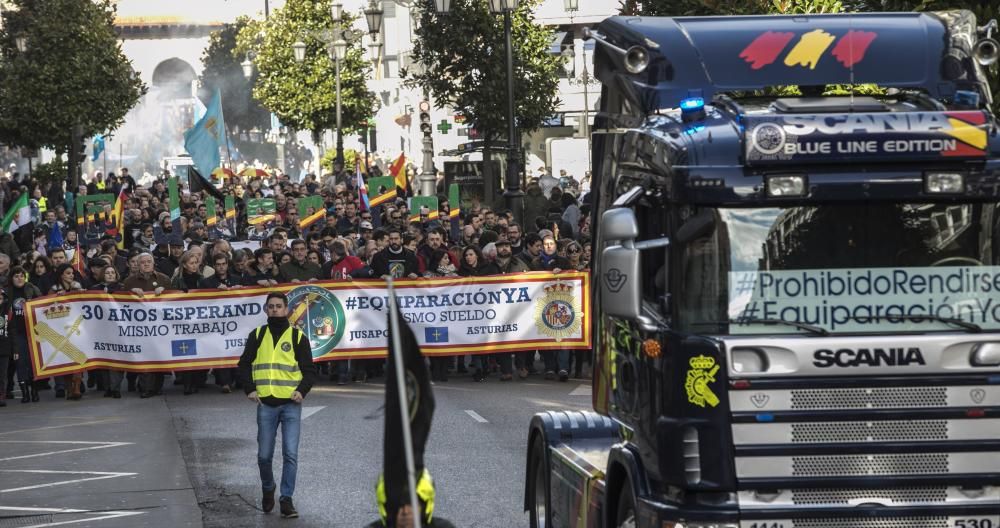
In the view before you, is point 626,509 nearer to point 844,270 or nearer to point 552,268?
point 844,270

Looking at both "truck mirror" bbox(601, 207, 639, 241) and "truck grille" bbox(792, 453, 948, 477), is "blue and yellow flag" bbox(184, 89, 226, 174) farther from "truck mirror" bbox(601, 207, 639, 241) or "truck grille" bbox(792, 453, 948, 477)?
"truck grille" bbox(792, 453, 948, 477)

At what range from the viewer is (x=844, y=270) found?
28.0 ft

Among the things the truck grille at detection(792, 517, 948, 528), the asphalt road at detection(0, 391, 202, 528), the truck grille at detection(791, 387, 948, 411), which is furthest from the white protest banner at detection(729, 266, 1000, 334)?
the asphalt road at detection(0, 391, 202, 528)

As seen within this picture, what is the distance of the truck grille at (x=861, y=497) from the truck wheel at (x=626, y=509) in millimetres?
972

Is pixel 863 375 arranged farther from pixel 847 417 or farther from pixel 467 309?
pixel 467 309

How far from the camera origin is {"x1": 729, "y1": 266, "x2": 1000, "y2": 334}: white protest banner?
27.7 feet

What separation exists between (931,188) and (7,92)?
151 feet

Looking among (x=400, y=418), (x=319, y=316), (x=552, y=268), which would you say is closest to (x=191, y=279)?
(x=319, y=316)

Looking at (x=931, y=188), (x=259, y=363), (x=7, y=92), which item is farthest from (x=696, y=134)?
(x=7, y=92)

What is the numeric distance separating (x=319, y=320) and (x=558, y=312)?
10.2 ft

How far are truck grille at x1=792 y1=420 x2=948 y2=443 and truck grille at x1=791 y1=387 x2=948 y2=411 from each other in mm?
80

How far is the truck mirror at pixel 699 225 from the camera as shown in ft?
27.9

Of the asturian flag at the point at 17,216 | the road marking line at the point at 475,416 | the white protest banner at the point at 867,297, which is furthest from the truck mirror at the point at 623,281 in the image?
the asturian flag at the point at 17,216

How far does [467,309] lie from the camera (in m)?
23.2
